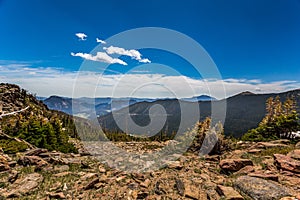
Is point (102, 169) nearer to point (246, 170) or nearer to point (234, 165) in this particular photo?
point (234, 165)

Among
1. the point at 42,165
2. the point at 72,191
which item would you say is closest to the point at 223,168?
the point at 72,191

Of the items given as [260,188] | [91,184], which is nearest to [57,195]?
[91,184]

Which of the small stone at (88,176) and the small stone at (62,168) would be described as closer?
the small stone at (88,176)

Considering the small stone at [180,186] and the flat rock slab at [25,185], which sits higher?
the small stone at [180,186]

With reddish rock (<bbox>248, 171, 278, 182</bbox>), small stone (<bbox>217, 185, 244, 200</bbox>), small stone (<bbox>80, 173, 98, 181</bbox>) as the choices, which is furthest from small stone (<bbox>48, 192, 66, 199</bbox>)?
reddish rock (<bbox>248, 171, 278, 182</bbox>)

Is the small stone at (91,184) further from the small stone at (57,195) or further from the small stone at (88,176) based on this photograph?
the small stone at (57,195)

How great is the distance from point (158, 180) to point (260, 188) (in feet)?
13.2

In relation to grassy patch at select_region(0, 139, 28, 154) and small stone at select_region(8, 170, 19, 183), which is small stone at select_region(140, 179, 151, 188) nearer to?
small stone at select_region(8, 170, 19, 183)

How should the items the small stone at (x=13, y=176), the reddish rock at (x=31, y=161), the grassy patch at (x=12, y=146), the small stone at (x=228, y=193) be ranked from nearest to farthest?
the small stone at (x=228, y=193), the small stone at (x=13, y=176), the reddish rock at (x=31, y=161), the grassy patch at (x=12, y=146)

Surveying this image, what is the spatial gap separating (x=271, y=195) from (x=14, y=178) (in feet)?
35.3

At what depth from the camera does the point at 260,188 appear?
765cm

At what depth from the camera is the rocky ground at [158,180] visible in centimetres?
781

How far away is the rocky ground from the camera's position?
781cm

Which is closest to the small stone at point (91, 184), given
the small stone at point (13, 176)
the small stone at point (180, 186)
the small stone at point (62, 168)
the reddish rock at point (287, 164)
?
the small stone at point (62, 168)
